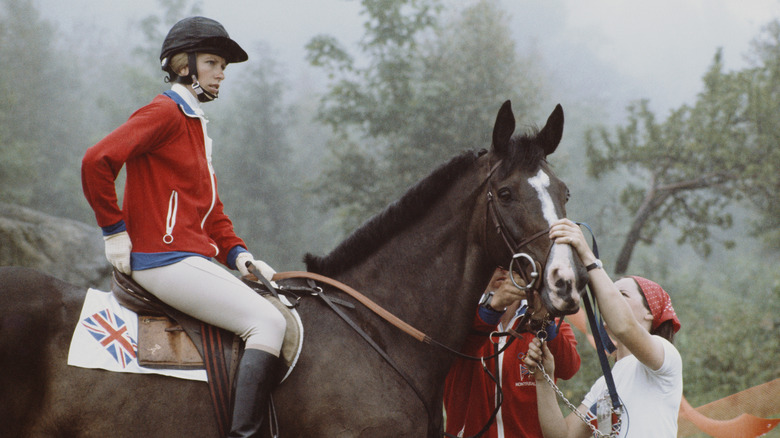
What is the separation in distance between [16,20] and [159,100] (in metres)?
40.3

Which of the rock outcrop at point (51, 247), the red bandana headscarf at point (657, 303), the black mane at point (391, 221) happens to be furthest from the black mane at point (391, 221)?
the rock outcrop at point (51, 247)

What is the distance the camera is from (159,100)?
277 cm

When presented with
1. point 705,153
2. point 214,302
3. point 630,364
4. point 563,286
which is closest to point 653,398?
point 630,364

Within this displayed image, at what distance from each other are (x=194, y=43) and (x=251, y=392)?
172 centimetres

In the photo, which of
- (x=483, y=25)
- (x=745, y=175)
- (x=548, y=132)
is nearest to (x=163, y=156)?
(x=548, y=132)

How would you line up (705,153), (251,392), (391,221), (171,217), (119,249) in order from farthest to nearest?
(705,153)
(391,221)
(171,217)
(119,249)
(251,392)

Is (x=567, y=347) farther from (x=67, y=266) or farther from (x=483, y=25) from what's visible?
(x=483, y=25)

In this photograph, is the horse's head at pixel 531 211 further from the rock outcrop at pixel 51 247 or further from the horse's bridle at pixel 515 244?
the rock outcrop at pixel 51 247

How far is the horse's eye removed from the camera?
9.52 feet

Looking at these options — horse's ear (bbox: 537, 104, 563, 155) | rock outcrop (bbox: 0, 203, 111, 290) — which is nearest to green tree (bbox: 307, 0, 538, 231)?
rock outcrop (bbox: 0, 203, 111, 290)

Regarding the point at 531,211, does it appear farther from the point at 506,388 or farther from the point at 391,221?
the point at 506,388

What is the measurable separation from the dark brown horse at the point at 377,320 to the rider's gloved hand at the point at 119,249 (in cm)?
26

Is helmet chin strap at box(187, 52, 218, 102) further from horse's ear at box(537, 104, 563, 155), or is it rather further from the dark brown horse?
horse's ear at box(537, 104, 563, 155)

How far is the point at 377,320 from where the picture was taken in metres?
3.00
